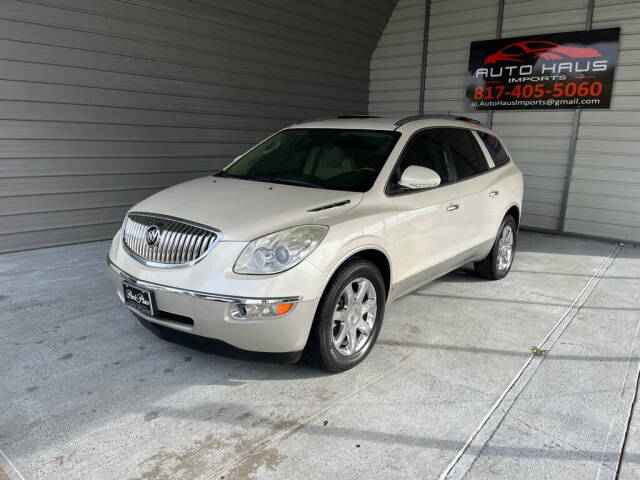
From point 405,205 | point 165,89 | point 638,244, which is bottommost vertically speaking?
point 638,244

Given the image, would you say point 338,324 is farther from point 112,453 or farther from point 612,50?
point 612,50

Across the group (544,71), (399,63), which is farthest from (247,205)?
(399,63)

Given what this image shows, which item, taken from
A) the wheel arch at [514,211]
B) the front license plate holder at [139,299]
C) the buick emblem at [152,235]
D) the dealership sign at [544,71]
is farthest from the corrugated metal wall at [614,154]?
the front license plate holder at [139,299]

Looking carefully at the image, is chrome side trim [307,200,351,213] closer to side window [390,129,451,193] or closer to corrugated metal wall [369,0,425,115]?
side window [390,129,451,193]

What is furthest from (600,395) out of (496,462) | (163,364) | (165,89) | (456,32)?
(456,32)

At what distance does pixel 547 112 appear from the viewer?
8.33 meters

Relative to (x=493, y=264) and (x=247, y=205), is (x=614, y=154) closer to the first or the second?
(x=493, y=264)

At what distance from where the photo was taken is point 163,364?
3316 millimetres

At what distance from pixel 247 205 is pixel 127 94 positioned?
4.34 meters

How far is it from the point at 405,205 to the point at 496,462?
1.79 m

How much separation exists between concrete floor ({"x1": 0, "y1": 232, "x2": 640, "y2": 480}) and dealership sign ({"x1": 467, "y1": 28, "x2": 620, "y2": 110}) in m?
4.59

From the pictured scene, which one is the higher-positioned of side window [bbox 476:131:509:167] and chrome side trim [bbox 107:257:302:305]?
side window [bbox 476:131:509:167]

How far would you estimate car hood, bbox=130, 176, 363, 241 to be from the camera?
9.66 ft

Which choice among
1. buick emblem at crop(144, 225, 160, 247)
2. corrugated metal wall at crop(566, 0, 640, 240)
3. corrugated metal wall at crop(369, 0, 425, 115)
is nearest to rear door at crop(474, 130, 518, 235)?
buick emblem at crop(144, 225, 160, 247)
